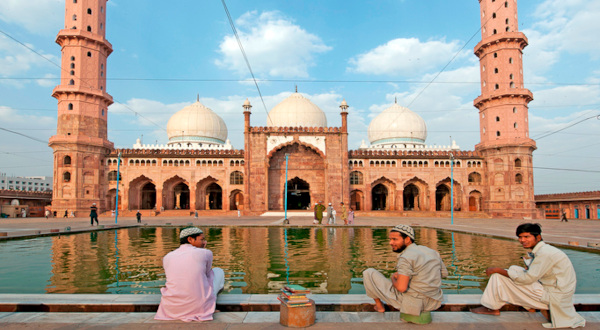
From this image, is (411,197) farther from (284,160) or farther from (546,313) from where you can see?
(546,313)

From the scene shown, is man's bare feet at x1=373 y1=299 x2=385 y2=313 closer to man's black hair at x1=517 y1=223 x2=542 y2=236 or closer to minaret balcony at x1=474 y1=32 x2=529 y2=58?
man's black hair at x1=517 y1=223 x2=542 y2=236

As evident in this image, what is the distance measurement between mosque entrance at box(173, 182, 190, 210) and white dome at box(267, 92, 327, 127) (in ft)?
34.8

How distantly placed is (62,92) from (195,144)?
1298 cm

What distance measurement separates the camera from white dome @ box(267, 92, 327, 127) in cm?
3872

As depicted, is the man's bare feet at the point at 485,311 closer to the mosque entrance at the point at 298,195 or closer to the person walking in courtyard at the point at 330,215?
the person walking in courtyard at the point at 330,215

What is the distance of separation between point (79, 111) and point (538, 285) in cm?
3467

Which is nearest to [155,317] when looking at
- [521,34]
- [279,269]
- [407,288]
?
[407,288]

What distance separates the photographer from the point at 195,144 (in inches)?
1607

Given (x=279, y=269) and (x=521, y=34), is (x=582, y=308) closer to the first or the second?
(x=279, y=269)

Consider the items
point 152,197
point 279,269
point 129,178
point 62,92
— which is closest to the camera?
point 279,269

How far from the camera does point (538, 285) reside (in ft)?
13.3

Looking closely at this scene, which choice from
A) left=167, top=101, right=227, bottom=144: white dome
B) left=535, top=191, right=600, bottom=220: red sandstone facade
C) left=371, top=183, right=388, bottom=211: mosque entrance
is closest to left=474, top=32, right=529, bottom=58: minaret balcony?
left=535, top=191, right=600, bottom=220: red sandstone facade

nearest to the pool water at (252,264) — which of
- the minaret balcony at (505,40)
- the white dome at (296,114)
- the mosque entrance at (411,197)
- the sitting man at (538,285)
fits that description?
the sitting man at (538,285)

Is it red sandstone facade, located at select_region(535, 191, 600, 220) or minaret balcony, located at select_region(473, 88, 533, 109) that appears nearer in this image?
minaret balcony, located at select_region(473, 88, 533, 109)
